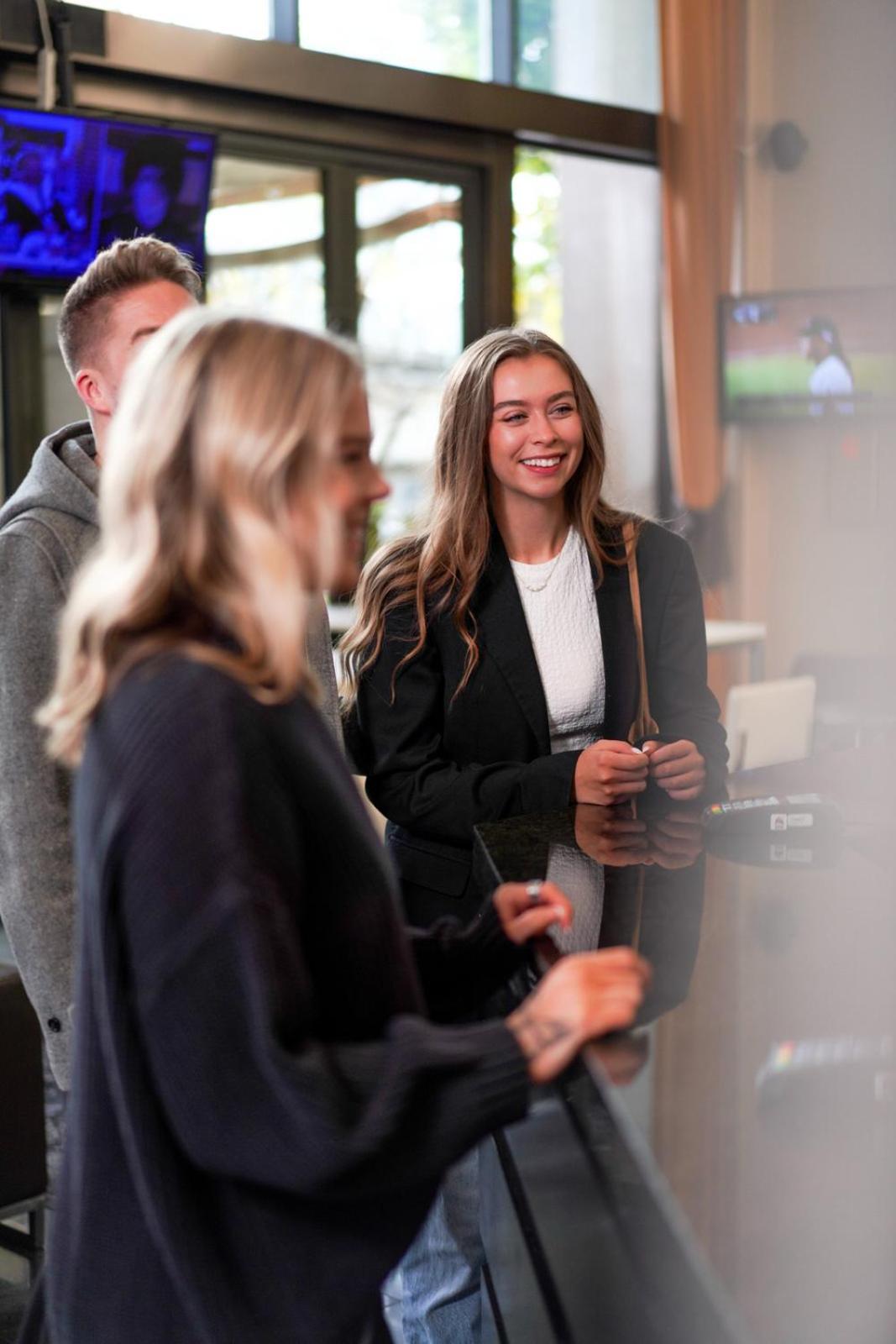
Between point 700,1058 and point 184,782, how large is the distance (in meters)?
0.40

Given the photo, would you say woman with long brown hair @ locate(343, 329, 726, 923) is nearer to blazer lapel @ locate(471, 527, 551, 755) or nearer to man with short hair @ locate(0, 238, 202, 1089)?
blazer lapel @ locate(471, 527, 551, 755)

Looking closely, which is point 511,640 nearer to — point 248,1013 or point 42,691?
point 42,691

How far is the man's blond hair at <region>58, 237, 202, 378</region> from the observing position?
1.69 meters

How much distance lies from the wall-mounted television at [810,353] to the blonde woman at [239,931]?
20.5ft

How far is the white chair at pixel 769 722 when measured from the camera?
4023mm

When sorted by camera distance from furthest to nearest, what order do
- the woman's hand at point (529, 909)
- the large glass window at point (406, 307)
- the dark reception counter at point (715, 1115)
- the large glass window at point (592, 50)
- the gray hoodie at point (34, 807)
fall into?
the large glass window at point (592, 50) → the large glass window at point (406, 307) → the gray hoodie at point (34, 807) → the woman's hand at point (529, 909) → the dark reception counter at point (715, 1115)

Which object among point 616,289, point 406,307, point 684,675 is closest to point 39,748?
point 684,675

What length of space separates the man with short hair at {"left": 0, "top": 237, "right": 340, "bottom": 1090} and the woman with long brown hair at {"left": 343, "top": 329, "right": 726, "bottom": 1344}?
57 cm

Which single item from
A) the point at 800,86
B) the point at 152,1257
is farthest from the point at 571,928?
the point at 800,86

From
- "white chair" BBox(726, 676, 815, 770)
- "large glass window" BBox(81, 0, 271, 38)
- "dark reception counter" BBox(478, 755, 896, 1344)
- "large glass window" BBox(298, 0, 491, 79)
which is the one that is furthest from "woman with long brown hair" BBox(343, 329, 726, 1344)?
"large glass window" BBox(298, 0, 491, 79)

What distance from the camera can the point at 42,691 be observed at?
151cm

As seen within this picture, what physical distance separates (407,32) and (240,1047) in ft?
18.8

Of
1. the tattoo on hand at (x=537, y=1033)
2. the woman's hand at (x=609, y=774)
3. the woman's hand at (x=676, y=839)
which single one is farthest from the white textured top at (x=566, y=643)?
the tattoo on hand at (x=537, y=1033)

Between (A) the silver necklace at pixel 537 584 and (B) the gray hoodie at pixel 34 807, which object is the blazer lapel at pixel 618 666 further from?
(B) the gray hoodie at pixel 34 807
